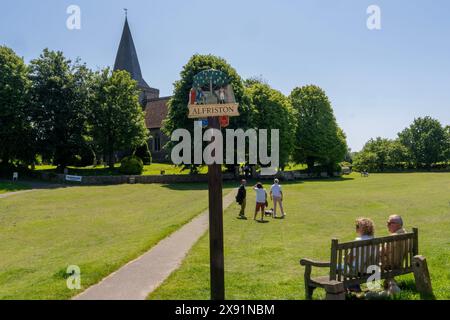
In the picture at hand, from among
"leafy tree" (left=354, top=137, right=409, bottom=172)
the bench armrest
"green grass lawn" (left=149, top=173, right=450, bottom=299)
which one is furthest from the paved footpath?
"leafy tree" (left=354, top=137, right=409, bottom=172)

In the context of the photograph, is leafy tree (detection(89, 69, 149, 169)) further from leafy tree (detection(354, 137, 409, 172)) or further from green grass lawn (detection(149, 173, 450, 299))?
leafy tree (detection(354, 137, 409, 172))

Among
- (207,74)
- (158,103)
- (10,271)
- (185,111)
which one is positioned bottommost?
(10,271)

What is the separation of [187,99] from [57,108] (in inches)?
630

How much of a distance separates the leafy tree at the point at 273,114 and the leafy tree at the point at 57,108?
2131cm

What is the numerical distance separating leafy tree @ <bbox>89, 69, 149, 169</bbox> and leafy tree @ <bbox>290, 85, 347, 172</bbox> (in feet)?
76.0

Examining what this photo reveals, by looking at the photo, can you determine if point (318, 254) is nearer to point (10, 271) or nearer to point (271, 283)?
point (271, 283)

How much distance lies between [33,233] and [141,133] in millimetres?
36616

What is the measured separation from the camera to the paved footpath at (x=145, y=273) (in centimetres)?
779

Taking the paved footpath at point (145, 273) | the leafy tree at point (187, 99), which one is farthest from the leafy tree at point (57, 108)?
the paved footpath at point (145, 273)

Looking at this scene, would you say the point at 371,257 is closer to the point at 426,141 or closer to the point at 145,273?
the point at 145,273

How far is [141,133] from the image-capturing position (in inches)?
2064

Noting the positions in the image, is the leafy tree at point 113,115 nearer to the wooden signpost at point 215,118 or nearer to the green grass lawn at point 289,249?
the green grass lawn at point 289,249

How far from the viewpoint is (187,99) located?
4444 cm
